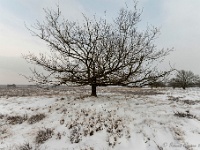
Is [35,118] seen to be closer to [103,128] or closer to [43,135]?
[43,135]

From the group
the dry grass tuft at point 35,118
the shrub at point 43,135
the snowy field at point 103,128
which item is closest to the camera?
the snowy field at point 103,128

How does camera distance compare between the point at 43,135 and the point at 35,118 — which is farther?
the point at 35,118

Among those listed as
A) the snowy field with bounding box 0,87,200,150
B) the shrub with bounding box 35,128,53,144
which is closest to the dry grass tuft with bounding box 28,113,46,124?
the snowy field with bounding box 0,87,200,150

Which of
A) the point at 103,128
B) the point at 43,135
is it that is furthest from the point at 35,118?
the point at 103,128

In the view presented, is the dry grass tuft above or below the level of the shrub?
above

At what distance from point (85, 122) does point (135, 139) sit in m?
2.61

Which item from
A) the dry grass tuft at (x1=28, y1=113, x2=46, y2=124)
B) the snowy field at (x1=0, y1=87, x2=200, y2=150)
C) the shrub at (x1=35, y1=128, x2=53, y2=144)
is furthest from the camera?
the dry grass tuft at (x1=28, y1=113, x2=46, y2=124)

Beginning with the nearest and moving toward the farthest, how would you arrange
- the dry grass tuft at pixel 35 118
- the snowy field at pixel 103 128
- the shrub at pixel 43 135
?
the snowy field at pixel 103 128 < the shrub at pixel 43 135 < the dry grass tuft at pixel 35 118

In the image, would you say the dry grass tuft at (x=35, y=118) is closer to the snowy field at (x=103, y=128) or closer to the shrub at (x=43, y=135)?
the snowy field at (x=103, y=128)

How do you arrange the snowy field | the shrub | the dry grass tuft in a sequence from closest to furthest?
the snowy field < the shrub < the dry grass tuft

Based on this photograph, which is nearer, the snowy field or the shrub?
the snowy field

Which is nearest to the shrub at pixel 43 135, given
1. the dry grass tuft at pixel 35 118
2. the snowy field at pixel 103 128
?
Answer: the snowy field at pixel 103 128

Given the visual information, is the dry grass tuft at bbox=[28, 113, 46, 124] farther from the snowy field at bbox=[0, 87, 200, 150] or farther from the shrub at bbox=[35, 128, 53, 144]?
the shrub at bbox=[35, 128, 53, 144]

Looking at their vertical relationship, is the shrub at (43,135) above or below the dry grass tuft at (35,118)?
below
